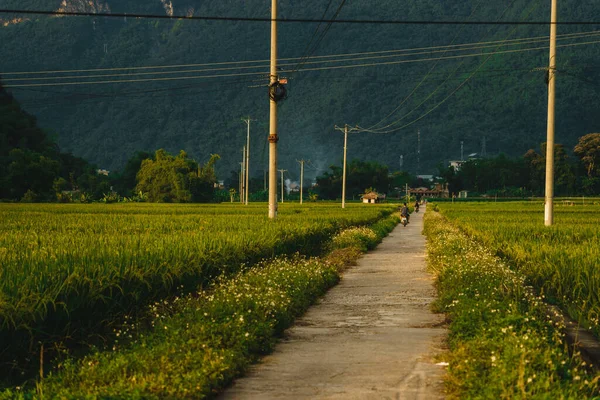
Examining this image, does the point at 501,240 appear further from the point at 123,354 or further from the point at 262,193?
the point at 262,193

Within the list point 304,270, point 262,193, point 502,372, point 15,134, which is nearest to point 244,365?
point 502,372

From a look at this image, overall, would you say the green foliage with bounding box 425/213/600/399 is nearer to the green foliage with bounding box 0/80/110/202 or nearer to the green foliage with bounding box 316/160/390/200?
the green foliage with bounding box 0/80/110/202

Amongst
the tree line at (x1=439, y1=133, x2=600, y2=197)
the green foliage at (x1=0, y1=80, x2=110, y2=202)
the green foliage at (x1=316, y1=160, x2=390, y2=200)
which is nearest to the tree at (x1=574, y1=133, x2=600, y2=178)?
the tree line at (x1=439, y1=133, x2=600, y2=197)

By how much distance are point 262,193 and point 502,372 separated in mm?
151021

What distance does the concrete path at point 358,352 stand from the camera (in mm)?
7566

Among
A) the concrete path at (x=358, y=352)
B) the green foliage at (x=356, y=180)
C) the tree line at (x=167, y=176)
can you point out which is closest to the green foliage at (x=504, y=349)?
the concrete path at (x=358, y=352)

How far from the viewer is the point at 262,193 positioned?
158 m

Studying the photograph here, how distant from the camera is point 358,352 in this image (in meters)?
9.32

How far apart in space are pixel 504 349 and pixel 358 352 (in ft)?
6.75

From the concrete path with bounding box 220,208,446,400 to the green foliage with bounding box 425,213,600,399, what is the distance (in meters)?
0.33

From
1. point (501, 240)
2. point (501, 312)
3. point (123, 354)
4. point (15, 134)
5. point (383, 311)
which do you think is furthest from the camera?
point (15, 134)

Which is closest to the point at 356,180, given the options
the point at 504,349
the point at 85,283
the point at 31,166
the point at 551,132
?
Answer: the point at 31,166

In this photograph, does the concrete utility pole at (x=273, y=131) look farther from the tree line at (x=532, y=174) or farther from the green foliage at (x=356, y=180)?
the green foliage at (x=356, y=180)

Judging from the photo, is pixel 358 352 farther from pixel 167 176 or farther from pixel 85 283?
pixel 167 176
